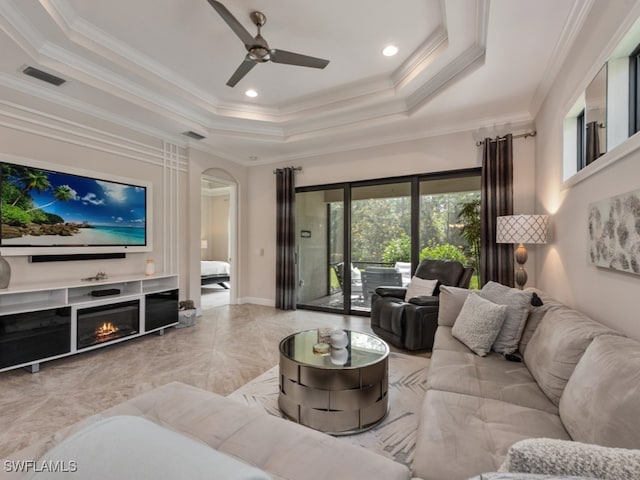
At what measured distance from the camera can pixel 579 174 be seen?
228 cm

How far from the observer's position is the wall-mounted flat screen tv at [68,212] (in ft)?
9.98

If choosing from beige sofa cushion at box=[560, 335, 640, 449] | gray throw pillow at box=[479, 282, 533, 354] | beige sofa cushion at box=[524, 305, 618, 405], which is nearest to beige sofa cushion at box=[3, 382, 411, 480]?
beige sofa cushion at box=[560, 335, 640, 449]

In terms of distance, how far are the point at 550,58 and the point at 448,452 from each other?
3.26 meters

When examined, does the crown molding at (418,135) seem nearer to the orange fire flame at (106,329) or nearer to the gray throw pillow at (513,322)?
the gray throw pillow at (513,322)

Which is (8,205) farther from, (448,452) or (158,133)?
(448,452)

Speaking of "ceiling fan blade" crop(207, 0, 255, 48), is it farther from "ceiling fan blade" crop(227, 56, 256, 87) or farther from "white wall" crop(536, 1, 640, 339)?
"white wall" crop(536, 1, 640, 339)

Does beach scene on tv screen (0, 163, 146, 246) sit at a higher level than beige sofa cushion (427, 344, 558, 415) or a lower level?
higher

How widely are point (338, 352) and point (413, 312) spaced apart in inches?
49.0

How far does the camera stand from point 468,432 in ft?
4.12

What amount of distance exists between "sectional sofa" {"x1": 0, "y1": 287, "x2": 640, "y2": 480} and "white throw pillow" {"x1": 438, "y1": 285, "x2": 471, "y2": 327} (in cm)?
93

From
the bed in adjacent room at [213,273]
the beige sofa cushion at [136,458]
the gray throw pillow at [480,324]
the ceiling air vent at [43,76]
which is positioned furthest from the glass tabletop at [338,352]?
the bed in adjacent room at [213,273]

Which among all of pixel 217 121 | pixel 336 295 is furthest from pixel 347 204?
pixel 217 121

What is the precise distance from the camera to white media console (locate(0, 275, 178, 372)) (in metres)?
2.73

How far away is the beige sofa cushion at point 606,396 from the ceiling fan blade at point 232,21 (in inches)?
113
